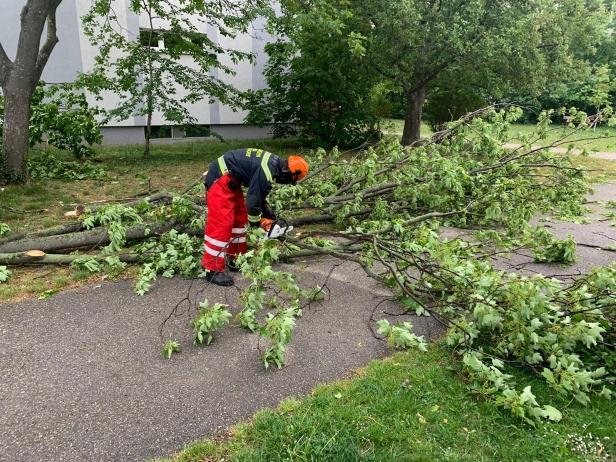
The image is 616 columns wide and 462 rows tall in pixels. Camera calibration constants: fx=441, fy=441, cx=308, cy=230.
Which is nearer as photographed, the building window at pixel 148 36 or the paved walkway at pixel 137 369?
the paved walkway at pixel 137 369

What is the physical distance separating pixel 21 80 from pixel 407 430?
314 inches

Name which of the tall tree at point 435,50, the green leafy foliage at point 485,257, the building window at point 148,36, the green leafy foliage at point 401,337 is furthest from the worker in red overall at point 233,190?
the building window at point 148,36

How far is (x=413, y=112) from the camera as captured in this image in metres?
12.3

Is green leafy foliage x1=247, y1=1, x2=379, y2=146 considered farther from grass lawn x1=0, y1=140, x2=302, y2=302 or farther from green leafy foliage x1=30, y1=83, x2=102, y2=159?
green leafy foliage x1=30, y1=83, x2=102, y2=159

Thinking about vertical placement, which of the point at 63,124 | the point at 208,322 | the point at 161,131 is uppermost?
the point at 63,124

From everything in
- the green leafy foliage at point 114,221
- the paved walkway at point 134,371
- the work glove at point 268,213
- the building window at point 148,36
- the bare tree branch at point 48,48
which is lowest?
the paved walkway at point 134,371

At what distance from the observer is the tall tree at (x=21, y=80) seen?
22.7ft

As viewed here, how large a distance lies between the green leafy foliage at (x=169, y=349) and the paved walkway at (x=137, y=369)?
48 millimetres

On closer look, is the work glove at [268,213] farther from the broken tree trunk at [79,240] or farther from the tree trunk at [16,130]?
the tree trunk at [16,130]

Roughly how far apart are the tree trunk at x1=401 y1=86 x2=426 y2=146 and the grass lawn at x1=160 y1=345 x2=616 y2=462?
1033 centimetres

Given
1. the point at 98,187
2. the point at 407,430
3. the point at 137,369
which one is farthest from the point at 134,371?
the point at 98,187

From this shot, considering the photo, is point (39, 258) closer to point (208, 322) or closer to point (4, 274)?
point (4, 274)

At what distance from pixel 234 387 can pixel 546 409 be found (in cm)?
178

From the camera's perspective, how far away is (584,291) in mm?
2930
